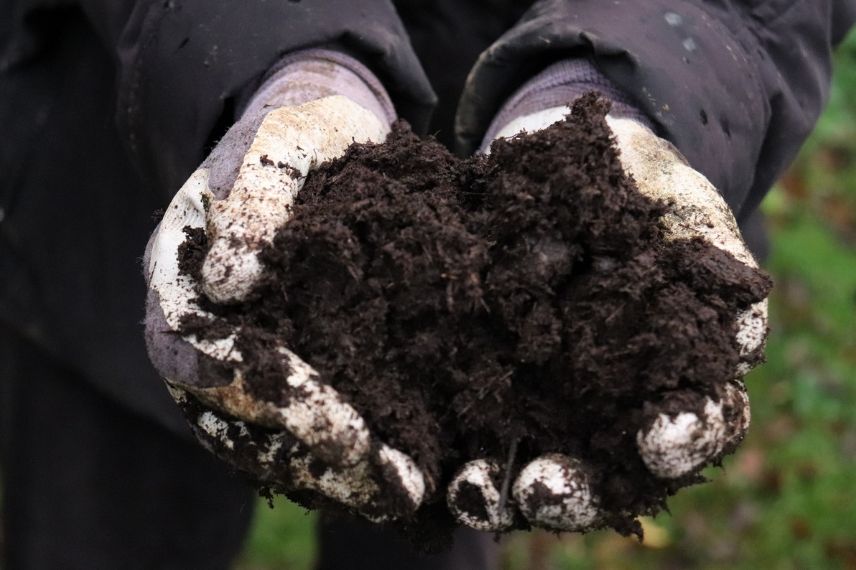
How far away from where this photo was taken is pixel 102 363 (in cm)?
194

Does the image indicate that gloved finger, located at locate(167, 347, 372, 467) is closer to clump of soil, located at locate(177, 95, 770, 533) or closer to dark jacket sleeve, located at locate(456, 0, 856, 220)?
clump of soil, located at locate(177, 95, 770, 533)

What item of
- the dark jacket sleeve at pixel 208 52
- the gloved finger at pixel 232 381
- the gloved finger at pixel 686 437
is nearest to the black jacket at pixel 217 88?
the dark jacket sleeve at pixel 208 52

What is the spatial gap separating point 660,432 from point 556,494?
149mm

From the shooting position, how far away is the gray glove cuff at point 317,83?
141 centimetres

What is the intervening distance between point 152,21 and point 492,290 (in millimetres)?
726

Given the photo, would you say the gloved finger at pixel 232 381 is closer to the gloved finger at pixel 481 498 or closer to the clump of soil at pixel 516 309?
the clump of soil at pixel 516 309

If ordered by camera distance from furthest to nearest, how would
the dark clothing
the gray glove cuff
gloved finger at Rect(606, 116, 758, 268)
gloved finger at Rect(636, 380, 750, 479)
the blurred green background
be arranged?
1. the blurred green background
2. the dark clothing
3. the gray glove cuff
4. gloved finger at Rect(606, 116, 758, 268)
5. gloved finger at Rect(636, 380, 750, 479)

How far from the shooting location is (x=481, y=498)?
1.19 meters

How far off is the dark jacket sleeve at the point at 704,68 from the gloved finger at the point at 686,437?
45cm

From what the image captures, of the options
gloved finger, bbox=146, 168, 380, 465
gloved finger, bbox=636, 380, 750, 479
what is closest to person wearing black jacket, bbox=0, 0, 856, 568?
gloved finger, bbox=146, 168, 380, 465

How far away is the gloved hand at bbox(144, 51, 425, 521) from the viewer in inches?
44.8

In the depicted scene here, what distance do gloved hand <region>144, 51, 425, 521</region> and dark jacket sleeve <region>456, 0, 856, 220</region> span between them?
1.41 feet

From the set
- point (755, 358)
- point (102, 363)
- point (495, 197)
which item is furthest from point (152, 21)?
point (755, 358)

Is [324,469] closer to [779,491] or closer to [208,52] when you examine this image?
[208,52]
